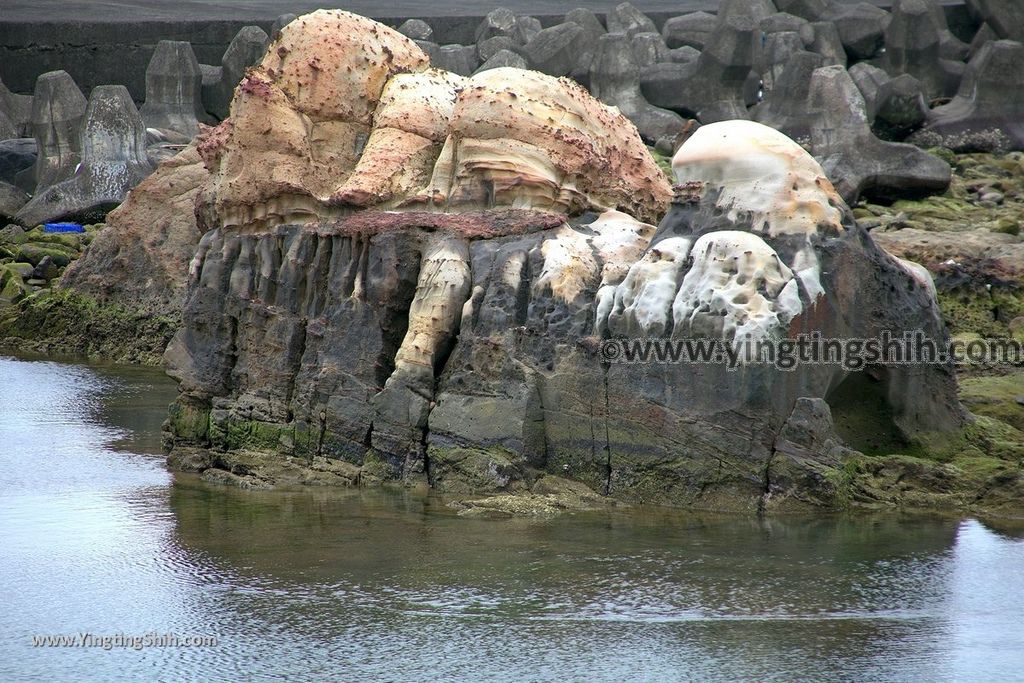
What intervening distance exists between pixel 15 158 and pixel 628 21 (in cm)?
968

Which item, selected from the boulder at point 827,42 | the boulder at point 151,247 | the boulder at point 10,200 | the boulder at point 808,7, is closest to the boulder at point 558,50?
the boulder at point 827,42

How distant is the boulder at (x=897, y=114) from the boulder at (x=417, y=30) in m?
8.23

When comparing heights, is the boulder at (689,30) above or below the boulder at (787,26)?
above

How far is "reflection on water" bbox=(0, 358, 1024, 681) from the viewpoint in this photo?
513cm

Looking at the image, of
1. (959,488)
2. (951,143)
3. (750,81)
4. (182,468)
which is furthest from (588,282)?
(750,81)

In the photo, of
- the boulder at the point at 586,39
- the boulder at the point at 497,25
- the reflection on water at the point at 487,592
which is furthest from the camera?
the boulder at the point at 497,25

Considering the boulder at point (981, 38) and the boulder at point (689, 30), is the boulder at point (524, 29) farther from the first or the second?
the boulder at point (981, 38)

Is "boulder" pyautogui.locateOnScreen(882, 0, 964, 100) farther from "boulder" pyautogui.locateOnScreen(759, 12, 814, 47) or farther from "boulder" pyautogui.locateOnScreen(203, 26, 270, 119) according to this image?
"boulder" pyautogui.locateOnScreen(203, 26, 270, 119)

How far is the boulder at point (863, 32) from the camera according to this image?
22.2 metres

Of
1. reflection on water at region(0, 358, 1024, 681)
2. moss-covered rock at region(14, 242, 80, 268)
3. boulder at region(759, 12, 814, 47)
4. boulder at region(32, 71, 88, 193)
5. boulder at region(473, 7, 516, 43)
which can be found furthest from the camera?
boulder at region(473, 7, 516, 43)

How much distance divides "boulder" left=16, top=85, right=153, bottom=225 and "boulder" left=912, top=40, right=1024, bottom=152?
9390mm

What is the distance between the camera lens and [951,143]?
17906mm

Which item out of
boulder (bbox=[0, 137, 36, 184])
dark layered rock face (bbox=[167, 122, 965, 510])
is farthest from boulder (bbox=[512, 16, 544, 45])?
dark layered rock face (bbox=[167, 122, 965, 510])

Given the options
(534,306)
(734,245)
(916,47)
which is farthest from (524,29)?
(734,245)
